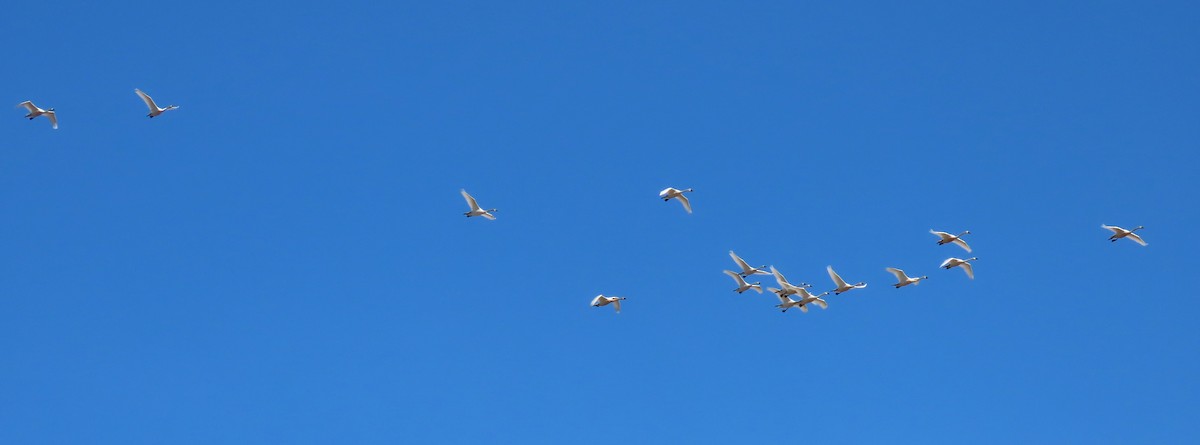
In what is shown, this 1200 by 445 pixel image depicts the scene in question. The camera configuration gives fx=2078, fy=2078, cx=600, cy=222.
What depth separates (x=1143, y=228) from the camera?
125 meters

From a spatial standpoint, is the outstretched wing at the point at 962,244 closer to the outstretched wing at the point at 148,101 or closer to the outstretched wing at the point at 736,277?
the outstretched wing at the point at 736,277

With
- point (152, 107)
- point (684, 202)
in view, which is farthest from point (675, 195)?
point (152, 107)

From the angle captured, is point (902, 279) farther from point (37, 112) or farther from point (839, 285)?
point (37, 112)

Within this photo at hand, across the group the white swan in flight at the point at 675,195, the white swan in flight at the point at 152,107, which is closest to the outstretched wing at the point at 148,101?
the white swan in flight at the point at 152,107

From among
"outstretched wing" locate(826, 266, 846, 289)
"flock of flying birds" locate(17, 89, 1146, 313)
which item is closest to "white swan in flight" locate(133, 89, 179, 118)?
"flock of flying birds" locate(17, 89, 1146, 313)

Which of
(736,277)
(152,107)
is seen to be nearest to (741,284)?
(736,277)

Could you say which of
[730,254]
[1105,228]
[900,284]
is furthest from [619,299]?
[1105,228]

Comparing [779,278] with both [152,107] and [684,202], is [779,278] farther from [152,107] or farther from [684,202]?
[152,107]

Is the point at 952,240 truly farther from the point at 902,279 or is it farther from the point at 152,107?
the point at 152,107

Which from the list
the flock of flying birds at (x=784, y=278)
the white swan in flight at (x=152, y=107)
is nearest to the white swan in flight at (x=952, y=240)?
the flock of flying birds at (x=784, y=278)

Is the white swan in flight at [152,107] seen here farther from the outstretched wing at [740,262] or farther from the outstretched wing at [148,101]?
the outstretched wing at [740,262]

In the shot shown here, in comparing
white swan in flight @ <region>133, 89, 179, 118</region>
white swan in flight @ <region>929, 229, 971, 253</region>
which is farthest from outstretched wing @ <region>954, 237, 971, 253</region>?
white swan in flight @ <region>133, 89, 179, 118</region>

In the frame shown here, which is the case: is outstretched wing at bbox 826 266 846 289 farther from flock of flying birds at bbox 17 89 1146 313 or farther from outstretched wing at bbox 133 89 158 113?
outstretched wing at bbox 133 89 158 113

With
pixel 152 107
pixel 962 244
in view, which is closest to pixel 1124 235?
pixel 962 244
